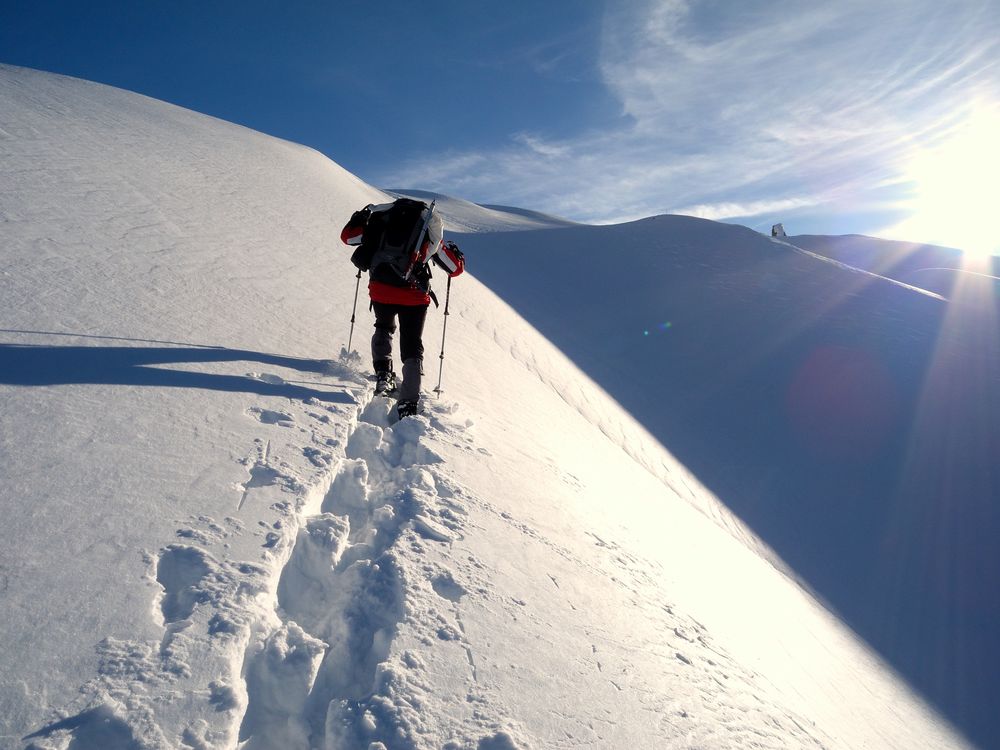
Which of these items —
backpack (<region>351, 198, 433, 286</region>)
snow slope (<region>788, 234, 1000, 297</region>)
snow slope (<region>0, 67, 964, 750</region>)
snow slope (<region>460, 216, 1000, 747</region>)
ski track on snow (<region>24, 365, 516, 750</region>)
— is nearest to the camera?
ski track on snow (<region>24, 365, 516, 750</region>)

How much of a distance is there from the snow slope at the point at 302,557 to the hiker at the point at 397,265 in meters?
0.41

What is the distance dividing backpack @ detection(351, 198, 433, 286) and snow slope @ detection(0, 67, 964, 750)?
873mm

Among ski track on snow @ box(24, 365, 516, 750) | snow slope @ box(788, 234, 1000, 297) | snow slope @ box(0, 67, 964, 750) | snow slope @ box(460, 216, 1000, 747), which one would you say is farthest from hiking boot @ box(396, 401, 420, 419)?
snow slope @ box(788, 234, 1000, 297)

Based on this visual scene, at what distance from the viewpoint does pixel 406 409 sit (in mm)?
4152

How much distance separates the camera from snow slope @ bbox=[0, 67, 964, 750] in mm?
1761

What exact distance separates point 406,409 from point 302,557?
1831 mm

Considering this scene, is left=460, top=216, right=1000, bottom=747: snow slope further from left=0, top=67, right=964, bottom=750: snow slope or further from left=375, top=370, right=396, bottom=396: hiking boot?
left=375, top=370, right=396, bottom=396: hiking boot

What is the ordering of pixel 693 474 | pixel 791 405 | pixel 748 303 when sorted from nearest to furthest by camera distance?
1. pixel 693 474
2. pixel 791 405
3. pixel 748 303

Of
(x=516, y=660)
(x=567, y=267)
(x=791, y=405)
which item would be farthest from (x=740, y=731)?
(x=567, y=267)

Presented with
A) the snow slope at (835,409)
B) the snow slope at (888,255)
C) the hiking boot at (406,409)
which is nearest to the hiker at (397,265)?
the hiking boot at (406,409)

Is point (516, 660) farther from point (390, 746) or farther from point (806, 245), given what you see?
point (806, 245)

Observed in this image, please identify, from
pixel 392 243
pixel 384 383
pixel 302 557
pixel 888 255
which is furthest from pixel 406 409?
pixel 888 255

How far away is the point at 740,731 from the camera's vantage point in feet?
7.94

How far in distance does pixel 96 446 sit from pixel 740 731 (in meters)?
3.07
